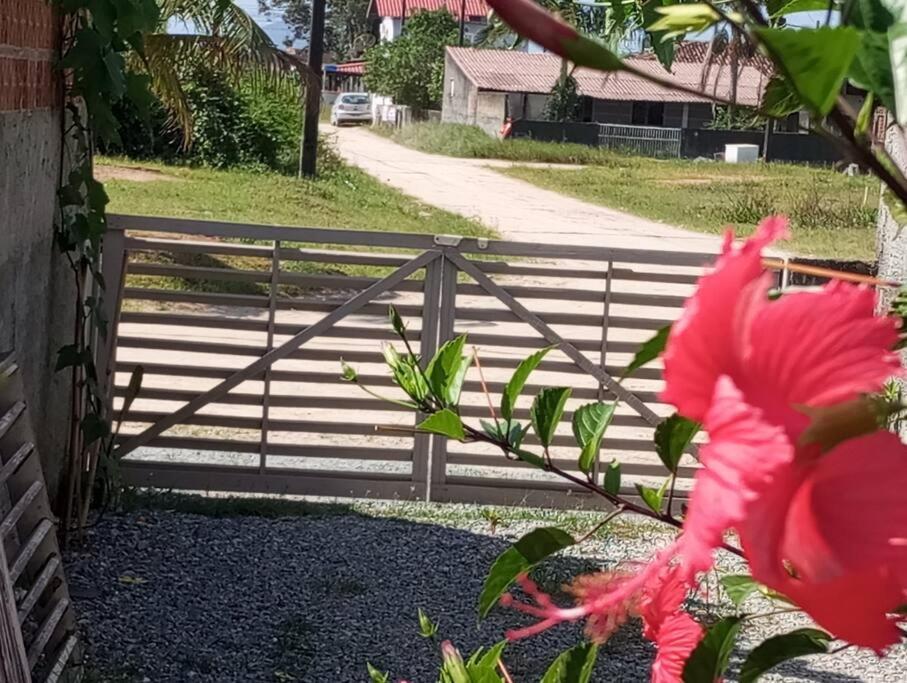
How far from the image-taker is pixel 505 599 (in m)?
0.52

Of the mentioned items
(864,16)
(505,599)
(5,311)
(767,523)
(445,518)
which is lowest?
(445,518)

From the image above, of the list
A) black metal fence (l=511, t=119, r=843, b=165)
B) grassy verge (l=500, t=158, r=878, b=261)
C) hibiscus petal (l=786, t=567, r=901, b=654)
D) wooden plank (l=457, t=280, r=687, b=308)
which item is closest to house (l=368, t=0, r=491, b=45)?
black metal fence (l=511, t=119, r=843, b=165)

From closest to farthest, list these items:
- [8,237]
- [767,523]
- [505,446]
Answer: [767,523]
[505,446]
[8,237]

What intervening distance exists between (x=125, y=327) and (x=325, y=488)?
3.37m

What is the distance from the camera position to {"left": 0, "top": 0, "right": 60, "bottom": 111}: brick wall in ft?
12.1

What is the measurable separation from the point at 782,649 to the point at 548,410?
0.19 metres

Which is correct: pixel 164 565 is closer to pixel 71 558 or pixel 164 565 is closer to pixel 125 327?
pixel 71 558

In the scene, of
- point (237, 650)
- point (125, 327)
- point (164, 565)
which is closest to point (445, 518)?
point (164, 565)

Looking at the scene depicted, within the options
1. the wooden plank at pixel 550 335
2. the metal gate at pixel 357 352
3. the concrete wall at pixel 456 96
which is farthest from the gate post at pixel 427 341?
the concrete wall at pixel 456 96

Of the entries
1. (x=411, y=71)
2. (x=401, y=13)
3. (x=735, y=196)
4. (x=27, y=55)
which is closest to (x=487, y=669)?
(x=27, y=55)

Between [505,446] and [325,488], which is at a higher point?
[505,446]

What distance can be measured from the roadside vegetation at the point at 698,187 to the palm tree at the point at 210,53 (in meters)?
4.87

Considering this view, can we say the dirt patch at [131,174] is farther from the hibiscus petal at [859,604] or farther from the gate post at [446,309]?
the hibiscus petal at [859,604]

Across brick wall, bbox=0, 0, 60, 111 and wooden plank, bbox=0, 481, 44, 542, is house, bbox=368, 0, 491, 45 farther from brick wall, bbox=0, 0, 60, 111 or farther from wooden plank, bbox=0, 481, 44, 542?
wooden plank, bbox=0, 481, 44, 542
